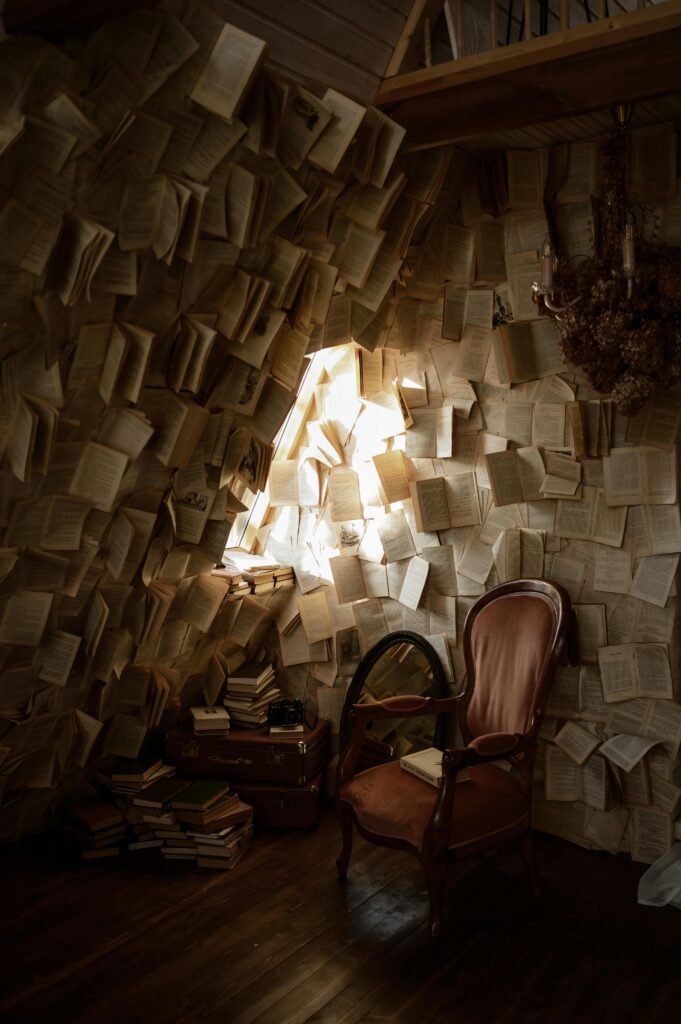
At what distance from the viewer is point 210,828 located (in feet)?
11.9

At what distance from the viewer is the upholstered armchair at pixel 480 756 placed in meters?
3.10

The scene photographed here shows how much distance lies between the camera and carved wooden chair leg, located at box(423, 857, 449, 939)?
307 centimetres

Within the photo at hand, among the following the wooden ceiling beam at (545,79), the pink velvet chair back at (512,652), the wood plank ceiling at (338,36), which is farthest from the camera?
the pink velvet chair back at (512,652)

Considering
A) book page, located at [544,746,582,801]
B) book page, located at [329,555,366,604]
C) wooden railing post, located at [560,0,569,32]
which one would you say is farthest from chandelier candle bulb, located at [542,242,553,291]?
book page, located at [544,746,582,801]

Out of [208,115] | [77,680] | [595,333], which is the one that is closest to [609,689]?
A: [595,333]

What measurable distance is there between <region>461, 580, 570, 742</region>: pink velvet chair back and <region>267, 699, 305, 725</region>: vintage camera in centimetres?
76

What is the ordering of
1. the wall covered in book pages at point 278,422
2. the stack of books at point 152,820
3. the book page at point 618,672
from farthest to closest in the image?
the stack of books at point 152,820 → the book page at point 618,672 → the wall covered in book pages at point 278,422

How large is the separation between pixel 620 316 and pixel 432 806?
5.80 feet

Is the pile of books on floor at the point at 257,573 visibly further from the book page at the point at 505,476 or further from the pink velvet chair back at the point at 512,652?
the book page at the point at 505,476

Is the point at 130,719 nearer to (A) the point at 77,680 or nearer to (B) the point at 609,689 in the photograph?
(A) the point at 77,680

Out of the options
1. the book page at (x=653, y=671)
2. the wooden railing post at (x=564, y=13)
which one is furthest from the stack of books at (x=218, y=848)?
the wooden railing post at (x=564, y=13)

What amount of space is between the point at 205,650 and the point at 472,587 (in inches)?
47.6

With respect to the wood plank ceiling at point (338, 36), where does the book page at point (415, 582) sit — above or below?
below

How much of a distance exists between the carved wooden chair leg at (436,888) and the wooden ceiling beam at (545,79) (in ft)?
7.93
